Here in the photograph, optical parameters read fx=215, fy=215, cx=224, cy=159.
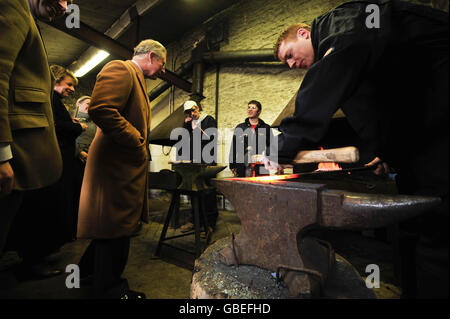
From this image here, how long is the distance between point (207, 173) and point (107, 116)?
1.61m

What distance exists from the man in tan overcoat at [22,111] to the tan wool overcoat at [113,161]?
299mm

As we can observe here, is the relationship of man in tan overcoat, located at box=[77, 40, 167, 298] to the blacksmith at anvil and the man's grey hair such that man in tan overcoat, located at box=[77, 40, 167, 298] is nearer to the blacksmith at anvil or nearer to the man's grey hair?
the man's grey hair

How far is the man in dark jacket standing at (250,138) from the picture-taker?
415 cm

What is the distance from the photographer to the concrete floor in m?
1.95

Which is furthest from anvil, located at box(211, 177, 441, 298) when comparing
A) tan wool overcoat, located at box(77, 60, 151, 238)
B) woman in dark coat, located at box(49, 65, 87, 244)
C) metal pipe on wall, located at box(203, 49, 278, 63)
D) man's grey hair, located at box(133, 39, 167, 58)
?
metal pipe on wall, located at box(203, 49, 278, 63)

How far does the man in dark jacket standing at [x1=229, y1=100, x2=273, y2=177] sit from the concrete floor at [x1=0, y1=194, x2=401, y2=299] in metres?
1.22

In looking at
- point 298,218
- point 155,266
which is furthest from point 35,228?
point 298,218

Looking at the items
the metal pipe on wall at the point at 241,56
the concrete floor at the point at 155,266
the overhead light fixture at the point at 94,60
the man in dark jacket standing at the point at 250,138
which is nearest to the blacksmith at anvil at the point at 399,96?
the concrete floor at the point at 155,266

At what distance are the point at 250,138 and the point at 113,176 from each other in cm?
304

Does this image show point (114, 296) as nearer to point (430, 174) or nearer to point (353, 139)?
point (430, 174)

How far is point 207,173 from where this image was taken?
2.86 m

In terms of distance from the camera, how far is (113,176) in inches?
59.9
